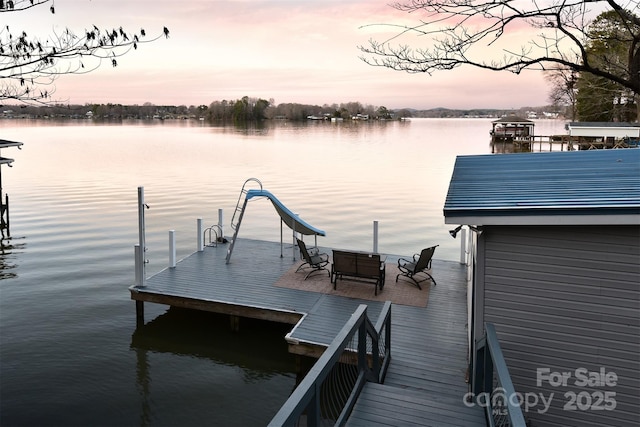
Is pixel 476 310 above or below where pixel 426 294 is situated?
above

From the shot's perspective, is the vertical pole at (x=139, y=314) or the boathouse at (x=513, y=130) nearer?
the vertical pole at (x=139, y=314)

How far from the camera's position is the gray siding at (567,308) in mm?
5738

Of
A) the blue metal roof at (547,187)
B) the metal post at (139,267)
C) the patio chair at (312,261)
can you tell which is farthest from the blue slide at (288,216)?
the blue metal roof at (547,187)

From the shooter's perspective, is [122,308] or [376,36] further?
[122,308]

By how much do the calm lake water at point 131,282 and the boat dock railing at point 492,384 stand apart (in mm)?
3731

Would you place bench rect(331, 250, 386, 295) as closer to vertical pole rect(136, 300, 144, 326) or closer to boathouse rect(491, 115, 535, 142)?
vertical pole rect(136, 300, 144, 326)

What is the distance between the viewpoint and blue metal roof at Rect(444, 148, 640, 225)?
575 cm

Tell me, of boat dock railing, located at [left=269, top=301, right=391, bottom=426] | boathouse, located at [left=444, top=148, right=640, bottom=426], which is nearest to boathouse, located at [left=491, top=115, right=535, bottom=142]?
boat dock railing, located at [left=269, top=301, right=391, bottom=426]

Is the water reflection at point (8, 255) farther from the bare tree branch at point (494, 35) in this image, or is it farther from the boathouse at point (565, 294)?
the boathouse at point (565, 294)

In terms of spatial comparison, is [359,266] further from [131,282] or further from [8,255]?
[8,255]

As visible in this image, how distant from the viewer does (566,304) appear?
5.96 metres

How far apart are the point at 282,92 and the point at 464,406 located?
99.4 m

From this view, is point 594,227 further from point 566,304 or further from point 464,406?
point 464,406

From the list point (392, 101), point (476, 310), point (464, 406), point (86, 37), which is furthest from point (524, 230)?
point (392, 101)
